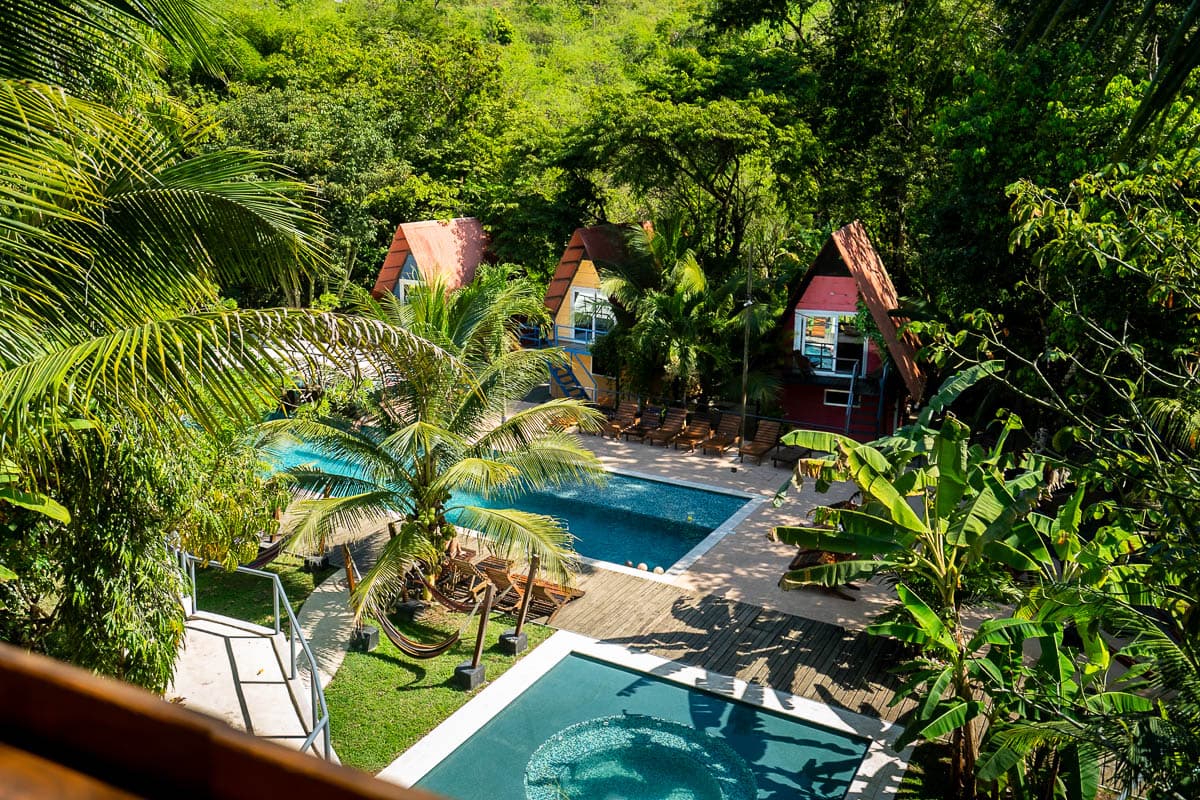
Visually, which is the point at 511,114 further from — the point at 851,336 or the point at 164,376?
the point at 164,376

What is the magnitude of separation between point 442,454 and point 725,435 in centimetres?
990

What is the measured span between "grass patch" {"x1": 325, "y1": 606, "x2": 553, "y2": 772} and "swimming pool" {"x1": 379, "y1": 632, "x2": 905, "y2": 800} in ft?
0.82

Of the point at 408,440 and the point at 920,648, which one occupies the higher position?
the point at 408,440

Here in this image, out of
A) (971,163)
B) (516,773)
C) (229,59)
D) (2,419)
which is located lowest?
(516,773)

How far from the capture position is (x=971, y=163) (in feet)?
51.4

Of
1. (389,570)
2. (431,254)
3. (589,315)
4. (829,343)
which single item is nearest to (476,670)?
(389,570)

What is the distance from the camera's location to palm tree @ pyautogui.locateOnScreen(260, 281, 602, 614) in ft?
39.1

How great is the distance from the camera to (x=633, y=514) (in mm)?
18234

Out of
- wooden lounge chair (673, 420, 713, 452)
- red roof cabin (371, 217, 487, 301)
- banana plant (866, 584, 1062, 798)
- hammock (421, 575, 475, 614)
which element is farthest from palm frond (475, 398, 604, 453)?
red roof cabin (371, 217, 487, 301)

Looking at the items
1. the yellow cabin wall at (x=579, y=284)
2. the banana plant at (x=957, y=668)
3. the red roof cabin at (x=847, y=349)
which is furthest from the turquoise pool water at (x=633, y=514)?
the banana plant at (x=957, y=668)

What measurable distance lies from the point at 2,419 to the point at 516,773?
6.96m

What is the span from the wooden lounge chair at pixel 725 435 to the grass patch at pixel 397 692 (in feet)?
30.4

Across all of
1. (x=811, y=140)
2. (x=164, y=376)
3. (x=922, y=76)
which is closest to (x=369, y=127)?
(x=811, y=140)

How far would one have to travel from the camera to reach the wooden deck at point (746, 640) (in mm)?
11305
